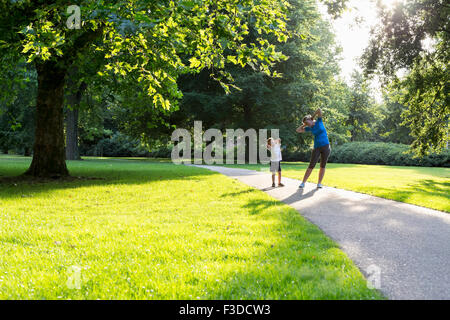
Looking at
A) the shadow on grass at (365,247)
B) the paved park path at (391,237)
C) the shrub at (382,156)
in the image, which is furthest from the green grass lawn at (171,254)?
the shrub at (382,156)

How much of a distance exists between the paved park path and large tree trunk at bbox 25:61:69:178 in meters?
8.19

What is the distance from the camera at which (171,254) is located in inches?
156

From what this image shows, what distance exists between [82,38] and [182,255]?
10108 millimetres

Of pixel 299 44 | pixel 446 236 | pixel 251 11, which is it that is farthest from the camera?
→ pixel 299 44

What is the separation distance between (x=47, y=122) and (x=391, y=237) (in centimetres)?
1145

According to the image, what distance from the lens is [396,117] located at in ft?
144

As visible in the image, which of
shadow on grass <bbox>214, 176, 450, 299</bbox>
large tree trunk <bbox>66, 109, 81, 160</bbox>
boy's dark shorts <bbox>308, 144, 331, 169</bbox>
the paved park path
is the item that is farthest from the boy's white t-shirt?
large tree trunk <bbox>66, 109, 81, 160</bbox>

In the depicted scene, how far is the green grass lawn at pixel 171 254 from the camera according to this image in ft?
9.92

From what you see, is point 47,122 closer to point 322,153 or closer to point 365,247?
point 322,153

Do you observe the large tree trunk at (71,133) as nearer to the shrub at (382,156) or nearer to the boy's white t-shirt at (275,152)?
the boy's white t-shirt at (275,152)

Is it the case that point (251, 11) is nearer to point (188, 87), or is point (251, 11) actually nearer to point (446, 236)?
point (446, 236)

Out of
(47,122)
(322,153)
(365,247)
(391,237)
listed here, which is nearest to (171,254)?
(365,247)

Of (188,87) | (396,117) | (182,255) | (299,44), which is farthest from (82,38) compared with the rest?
(396,117)
